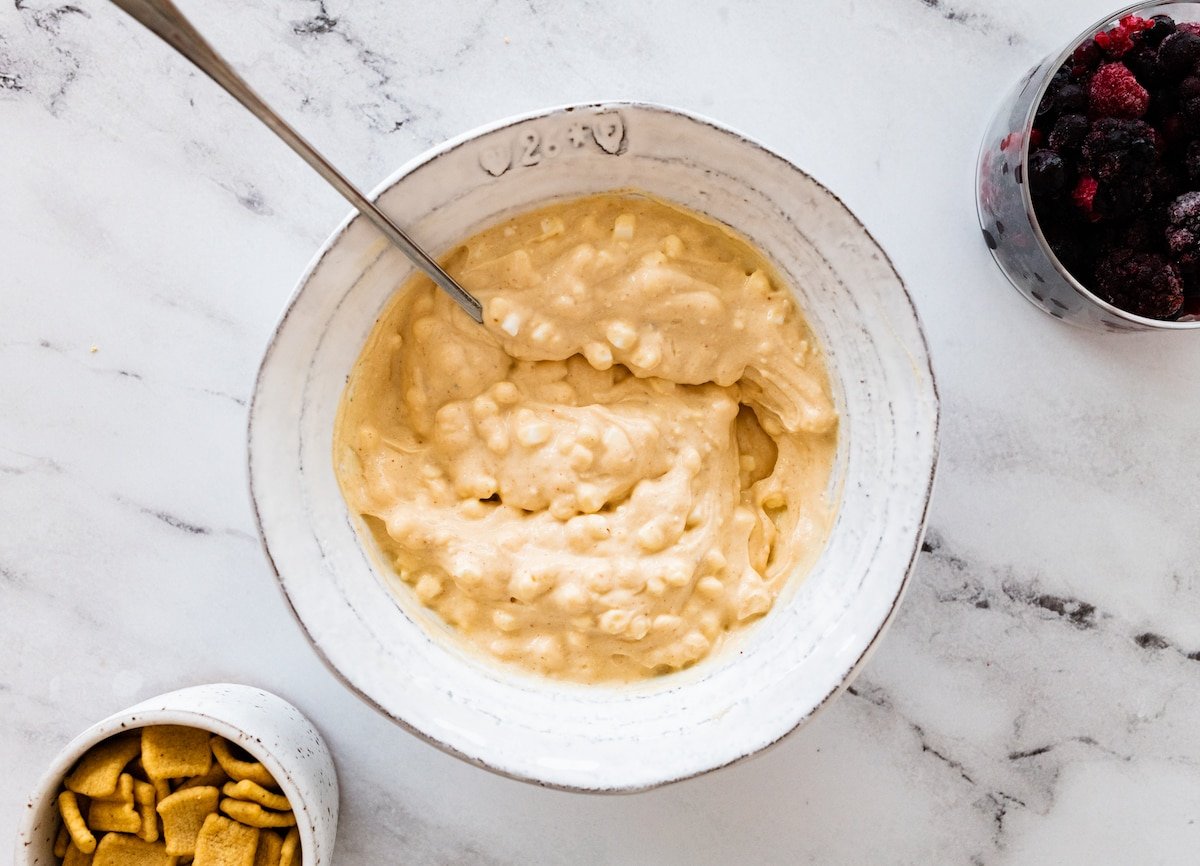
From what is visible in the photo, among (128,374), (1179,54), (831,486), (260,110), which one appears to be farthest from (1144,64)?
(128,374)

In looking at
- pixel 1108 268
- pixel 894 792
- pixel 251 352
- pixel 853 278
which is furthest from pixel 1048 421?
pixel 251 352

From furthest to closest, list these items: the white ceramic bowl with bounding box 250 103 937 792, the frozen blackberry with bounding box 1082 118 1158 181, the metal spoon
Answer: the frozen blackberry with bounding box 1082 118 1158 181
the white ceramic bowl with bounding box 250 103 937 792
the metal spoon

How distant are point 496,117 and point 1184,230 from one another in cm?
97

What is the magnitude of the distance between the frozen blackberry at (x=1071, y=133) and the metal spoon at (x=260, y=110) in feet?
2.72

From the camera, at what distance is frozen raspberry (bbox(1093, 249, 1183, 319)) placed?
1.32 m

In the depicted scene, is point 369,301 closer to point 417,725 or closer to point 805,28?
point 417,725

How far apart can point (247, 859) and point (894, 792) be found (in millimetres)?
972

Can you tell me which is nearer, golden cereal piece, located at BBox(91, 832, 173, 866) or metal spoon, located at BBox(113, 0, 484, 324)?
metal spoon, located at BBox(113, 0, 484, 324)

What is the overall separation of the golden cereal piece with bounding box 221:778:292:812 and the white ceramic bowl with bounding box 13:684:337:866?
32 millimetres

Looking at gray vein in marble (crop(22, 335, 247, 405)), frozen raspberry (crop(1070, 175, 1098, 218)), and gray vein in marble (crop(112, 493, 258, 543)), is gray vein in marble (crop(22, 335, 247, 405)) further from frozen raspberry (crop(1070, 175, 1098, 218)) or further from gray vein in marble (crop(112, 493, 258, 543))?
frozen raspberry (crop(1070, 175, 1098, 218))

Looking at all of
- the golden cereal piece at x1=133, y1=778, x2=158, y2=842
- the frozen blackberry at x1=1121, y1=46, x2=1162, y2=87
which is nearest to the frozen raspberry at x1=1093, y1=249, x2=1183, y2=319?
the frozen blackberry at x1=1121, y1=46, x2=1162, y2=87

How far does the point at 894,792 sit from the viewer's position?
4.94 feet

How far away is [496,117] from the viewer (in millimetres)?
1419

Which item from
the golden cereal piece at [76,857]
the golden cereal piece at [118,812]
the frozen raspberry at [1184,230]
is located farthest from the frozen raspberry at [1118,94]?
the golden cereal piece at [76,857]
